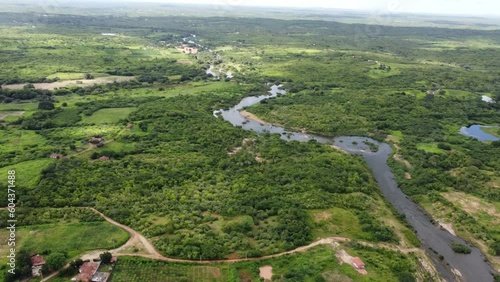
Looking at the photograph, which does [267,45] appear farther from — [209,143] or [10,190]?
[10,190]

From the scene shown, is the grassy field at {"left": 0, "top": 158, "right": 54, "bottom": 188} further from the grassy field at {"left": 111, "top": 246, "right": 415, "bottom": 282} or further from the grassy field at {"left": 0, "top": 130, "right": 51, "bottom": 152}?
the grassy field at {"left": 111, "top": 246, "right": 415, "bottom": 282}

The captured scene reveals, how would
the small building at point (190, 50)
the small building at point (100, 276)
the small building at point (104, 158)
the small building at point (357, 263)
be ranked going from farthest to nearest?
the small building at point (190, 50) → the small building at point (104, 158) → the small building at point (357, 263) → the small building at point (100, 276)

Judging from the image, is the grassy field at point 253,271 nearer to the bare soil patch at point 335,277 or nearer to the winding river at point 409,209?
the bare soil patch at point 335,277

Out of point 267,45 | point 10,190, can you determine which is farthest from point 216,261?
point 267,45

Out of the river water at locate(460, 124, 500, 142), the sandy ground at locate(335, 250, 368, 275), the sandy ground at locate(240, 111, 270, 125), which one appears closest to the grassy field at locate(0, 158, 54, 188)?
the sandy ground at locate(335, 250, 368, 275)

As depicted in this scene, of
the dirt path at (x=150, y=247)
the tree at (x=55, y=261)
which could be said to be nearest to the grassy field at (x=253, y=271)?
the dirt path at (x=150, y=247)

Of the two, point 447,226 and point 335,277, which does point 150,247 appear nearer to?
point 335,277
